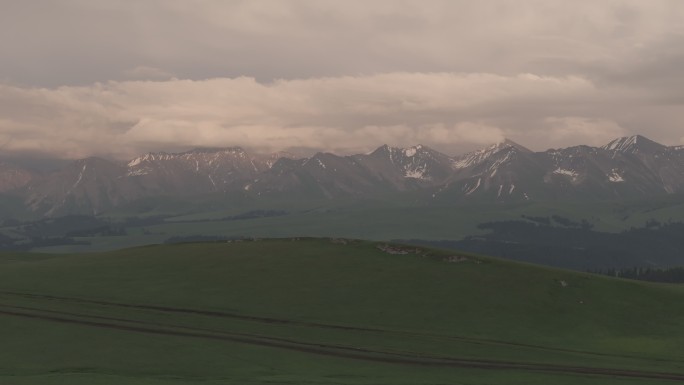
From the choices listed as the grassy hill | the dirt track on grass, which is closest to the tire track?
the grassy hill

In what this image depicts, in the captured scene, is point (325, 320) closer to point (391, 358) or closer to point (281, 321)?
point (281, 321)

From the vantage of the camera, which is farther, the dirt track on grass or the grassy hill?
the dirt track on grass

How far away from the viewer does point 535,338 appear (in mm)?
101812

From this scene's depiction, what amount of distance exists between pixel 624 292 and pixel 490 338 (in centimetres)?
4425

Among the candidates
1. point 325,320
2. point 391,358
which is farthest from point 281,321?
point 391,358

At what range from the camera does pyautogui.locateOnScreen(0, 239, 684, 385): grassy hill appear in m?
71.4

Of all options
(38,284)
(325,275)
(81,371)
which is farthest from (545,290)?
(38,284)

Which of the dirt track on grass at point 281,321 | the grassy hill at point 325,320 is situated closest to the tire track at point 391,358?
the grassy hill at point 325,320

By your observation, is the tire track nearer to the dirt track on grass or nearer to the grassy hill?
the grassy hill

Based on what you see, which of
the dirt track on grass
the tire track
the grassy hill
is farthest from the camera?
the dirt track on grass

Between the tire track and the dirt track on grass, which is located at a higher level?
the tire track

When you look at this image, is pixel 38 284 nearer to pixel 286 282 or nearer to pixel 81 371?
pixel 286 282

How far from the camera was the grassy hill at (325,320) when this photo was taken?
71438mm

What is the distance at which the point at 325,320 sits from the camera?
109438 mm
